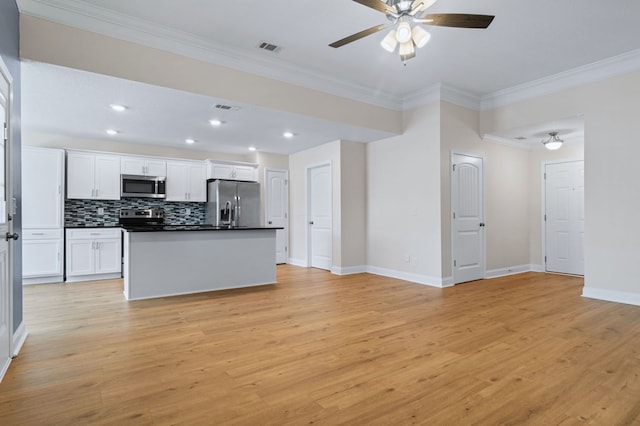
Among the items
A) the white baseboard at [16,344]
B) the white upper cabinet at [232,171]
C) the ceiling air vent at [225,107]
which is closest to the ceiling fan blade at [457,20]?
the ceiling air vent at [225,107]

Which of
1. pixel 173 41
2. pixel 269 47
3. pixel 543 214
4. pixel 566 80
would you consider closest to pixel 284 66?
pixel 269 47

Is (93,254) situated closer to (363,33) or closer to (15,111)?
(15,111)

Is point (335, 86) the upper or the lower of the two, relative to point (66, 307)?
upper

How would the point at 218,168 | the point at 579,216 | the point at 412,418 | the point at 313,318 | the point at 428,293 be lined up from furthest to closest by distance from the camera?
the point at 218,168 < the point at 579,216 < the point at 428,293 < the point at 313,318 < the point at 412,418

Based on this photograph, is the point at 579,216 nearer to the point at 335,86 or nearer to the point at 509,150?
the point at 509,150

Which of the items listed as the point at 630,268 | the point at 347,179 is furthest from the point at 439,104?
the point at 630,268

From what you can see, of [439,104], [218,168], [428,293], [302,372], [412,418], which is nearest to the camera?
[412,418]

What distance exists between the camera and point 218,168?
7113 millimetres

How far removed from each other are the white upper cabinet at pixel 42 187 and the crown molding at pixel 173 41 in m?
3.08

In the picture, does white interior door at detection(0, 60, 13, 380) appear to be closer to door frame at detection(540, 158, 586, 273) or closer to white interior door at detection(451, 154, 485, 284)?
white interior door at detection(451, 154, 485, 284)

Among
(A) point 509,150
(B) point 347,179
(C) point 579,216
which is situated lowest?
(C) point 579,216

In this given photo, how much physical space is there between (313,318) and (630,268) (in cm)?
381

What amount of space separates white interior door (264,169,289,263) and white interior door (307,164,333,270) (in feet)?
2.61

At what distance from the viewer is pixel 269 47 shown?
390 cm
